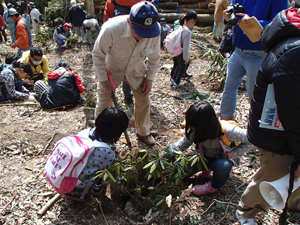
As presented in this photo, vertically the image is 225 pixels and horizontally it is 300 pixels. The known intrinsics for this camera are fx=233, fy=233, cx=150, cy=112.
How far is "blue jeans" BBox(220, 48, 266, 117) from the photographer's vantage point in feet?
9.96

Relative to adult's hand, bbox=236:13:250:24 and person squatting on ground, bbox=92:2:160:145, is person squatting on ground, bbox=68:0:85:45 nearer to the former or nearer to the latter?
person squatting on ground, bbox=92:2:160:145

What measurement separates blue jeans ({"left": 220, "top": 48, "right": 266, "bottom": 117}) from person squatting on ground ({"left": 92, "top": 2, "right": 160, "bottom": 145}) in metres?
1.13

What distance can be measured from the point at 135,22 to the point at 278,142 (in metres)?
1.74

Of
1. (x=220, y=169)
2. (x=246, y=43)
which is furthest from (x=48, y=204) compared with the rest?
(x=246, y=43)

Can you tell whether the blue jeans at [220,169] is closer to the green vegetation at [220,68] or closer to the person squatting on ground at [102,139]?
the person squatting on ground at [102,139]

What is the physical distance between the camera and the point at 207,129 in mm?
2230

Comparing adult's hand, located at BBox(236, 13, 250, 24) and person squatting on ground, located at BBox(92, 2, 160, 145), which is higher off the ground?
adult's hand, located at BBox(236, 13, 250, 24)

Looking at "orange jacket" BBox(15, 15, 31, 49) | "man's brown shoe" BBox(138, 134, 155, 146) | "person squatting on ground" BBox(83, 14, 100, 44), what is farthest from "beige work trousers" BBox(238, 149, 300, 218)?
"person squatting on ground" BBox(83, 14, 100, 44)

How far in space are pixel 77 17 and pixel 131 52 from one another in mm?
8359

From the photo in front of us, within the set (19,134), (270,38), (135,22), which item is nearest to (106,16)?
(135,22)

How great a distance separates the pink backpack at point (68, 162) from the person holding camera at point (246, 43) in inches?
86.7

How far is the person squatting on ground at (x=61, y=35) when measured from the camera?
9.39 meters

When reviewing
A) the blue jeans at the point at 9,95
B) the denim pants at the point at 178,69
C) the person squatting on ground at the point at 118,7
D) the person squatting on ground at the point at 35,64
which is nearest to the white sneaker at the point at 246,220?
the person squatting on ground at the point at 118,7

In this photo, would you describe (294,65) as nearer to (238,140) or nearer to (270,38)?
(270,38)
